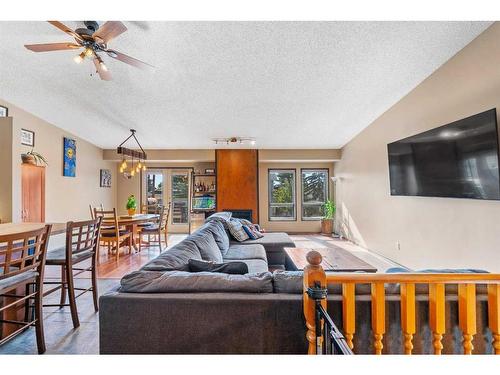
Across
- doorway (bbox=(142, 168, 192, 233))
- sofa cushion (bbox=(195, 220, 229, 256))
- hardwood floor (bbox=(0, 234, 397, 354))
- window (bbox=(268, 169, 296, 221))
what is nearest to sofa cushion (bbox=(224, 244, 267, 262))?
sofa cushion (bbox=(195, 220, 229, 256))

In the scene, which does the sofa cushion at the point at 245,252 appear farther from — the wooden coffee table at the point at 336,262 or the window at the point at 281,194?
the window at the point at 281,194

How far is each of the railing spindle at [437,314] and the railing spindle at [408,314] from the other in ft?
0.31

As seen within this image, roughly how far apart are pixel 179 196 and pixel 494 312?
7.91m

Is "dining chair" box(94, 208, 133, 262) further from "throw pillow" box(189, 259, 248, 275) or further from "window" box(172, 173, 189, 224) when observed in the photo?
"throw pillow" box(189, 259, 248, 275)

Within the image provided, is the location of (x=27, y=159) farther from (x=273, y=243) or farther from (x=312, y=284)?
(x=312, y=284)

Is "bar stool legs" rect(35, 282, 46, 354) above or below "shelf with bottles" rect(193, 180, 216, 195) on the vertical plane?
below

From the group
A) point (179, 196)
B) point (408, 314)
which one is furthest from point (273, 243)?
point (179, 196)

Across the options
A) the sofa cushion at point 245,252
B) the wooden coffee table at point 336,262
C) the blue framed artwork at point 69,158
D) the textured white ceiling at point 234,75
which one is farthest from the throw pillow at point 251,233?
the blue framed artwork at point 69,158

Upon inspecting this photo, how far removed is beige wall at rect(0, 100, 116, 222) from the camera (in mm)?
4229

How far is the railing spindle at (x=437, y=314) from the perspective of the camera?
1254mm

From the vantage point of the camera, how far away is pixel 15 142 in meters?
4.12

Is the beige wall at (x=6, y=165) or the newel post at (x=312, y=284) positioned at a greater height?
the beige wall at (x=6, y=165)

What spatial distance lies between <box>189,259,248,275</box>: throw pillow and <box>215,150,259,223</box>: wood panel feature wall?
18.0ft
